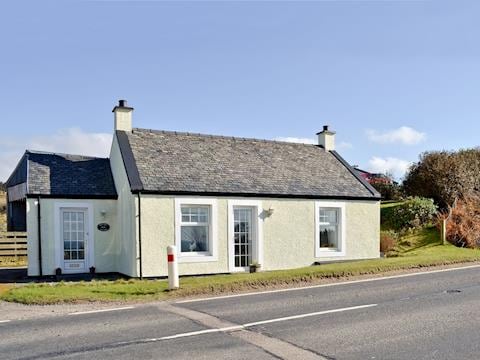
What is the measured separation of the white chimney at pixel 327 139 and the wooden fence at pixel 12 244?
46.3ft

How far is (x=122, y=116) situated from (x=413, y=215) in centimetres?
1625

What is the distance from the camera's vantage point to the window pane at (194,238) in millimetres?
16094

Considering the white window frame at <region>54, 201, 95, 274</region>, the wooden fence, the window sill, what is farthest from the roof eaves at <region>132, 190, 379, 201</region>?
the wooden fence

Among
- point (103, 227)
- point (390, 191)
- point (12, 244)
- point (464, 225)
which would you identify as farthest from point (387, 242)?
point (12, 244)

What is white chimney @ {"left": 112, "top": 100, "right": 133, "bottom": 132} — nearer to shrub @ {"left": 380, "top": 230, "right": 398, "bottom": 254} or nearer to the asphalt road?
the asphalt road

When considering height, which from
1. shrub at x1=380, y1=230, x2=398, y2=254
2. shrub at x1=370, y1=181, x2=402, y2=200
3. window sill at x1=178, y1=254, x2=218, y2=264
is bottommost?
shrub at x1=380, y1=230, x2=398, y2=254

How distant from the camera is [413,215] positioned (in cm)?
2520

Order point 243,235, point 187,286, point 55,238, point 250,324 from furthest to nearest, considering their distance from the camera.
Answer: point 243,235 < point 55,238 < point 187,286 < point 250,324

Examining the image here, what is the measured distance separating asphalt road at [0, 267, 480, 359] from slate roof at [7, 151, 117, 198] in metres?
7.78

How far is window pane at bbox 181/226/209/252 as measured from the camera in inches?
634

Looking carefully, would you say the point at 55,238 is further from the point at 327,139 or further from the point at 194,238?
the point at 327,139

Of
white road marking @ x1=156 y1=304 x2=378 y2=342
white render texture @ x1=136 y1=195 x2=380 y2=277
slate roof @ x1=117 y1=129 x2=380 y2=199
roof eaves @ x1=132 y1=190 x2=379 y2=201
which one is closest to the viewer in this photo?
white road marking @ x1=156 y1=304 x2=378 y2=342

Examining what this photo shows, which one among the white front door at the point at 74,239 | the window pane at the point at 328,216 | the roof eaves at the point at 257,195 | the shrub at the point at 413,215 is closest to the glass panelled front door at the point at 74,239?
the white front door at the point at 74,239

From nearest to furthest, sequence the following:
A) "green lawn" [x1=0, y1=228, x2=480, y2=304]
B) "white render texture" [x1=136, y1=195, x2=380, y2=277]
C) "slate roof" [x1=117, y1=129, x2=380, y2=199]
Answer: "green lawn" [x1=0, y1=228, x2=480, y2=304] < "white render texture" [x1=136, y1=195, x2=380, y2=277] < "slate roof" [x1=117, y1=129, x2=380, y2=199]
